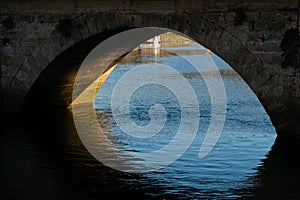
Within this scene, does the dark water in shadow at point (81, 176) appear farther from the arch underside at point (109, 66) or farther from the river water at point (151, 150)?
the arch underside at point (109, 66)

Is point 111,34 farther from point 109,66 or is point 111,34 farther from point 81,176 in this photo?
point 81,176

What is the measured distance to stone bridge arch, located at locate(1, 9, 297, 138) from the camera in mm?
14781

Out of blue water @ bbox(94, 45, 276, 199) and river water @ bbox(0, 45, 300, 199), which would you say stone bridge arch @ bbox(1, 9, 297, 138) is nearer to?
river water @ bbox(0, 45, 300, 199)

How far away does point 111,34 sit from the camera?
17641mm

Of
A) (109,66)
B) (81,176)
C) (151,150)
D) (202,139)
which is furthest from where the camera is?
(109,66)

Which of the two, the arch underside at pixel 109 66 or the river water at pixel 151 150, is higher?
the arch underside at pixel 109 66

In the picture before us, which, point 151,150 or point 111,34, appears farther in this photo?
point 111,34

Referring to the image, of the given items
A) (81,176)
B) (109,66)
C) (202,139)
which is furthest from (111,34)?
(81,176)

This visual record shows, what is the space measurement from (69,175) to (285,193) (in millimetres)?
4605

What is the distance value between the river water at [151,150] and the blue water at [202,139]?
0.07 feet

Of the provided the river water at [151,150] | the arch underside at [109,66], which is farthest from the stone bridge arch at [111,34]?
the river water at [151,150]

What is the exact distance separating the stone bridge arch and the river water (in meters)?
0.75

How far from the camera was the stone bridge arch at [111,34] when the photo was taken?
582 inches

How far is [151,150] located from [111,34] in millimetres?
4363
